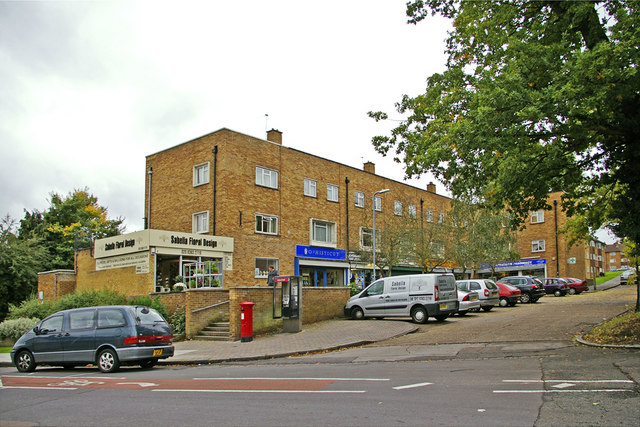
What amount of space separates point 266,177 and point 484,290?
14.1 m

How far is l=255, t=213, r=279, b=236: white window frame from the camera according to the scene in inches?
1199

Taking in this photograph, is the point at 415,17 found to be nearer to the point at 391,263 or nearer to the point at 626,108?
the point at 626,108

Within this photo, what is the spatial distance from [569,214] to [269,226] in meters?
18.4

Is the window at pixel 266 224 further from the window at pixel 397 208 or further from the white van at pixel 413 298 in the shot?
the window at pixel 397 208

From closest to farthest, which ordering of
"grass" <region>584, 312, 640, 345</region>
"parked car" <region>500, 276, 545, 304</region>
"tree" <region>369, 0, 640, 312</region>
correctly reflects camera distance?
"tree" <region>369, 0, 640, 312</region> < "grass" <region>584, 312, 640, 345</region> < "parked car" <region>500, 276, 545, 304</region>

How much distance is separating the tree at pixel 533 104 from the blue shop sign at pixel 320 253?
17134 mm

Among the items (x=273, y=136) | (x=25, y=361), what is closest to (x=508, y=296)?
(x=273, y=136)

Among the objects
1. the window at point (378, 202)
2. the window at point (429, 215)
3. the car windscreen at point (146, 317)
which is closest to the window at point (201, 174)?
the window at point (378, 202)

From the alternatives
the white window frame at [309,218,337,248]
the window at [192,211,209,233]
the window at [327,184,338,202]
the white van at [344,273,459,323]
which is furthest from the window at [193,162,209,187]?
the white van at [344,273,459,323]

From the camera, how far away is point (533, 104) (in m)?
10.8

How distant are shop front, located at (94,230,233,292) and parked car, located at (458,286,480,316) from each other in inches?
438

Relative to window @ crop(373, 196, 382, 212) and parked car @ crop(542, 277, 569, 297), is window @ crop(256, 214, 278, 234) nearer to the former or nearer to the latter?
window @ crop(373, 196, 382, 212)

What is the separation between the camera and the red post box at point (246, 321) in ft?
56.6

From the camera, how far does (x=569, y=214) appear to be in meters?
16.2
